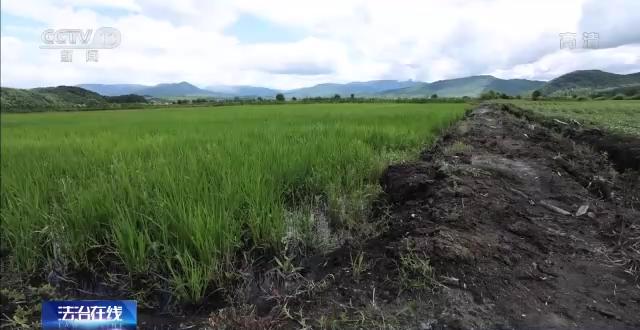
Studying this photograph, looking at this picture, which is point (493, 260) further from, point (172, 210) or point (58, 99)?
point (58, 99)

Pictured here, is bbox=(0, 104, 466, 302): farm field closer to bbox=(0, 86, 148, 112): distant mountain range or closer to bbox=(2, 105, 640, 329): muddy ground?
bbox=(2, 105, 640, 329): muddy ground

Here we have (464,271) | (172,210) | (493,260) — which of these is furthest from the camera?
(172,210)

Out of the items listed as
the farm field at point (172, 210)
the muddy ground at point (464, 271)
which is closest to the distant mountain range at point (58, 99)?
the farm field at point (172, 210)

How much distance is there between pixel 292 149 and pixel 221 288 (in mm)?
1982

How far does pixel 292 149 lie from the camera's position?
11.6ft

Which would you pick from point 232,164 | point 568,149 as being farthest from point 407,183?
point 568,149

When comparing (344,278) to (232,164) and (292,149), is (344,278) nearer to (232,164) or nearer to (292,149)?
(232,164)

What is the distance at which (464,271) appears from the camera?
1.72m

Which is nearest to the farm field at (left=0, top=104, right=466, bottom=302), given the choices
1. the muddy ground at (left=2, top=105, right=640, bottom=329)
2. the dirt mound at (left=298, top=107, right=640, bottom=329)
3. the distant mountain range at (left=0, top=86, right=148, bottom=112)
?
the muddy ground at (left=2, top=105, right=640, bottom=329)

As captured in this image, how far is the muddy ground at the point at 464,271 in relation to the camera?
1.48 metres

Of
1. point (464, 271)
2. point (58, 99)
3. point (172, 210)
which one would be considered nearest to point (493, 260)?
point (464, 271)

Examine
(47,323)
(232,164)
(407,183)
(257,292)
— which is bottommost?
(257,292)

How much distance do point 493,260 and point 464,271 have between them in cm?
23

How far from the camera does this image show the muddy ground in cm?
→ 148
